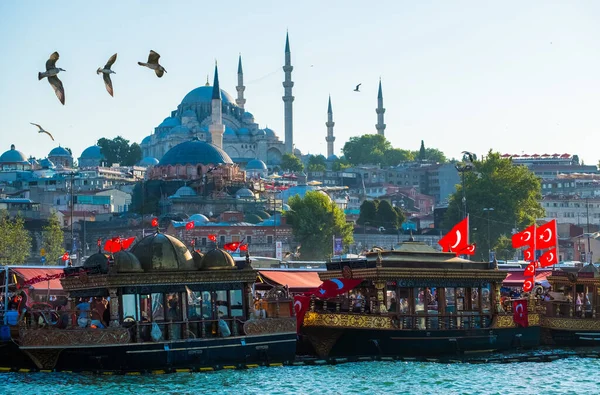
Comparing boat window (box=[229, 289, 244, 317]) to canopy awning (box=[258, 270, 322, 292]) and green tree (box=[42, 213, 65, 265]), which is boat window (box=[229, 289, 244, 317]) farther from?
green tree (box=[42, 213, 65, 265])

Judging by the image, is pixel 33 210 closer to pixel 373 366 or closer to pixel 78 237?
pixel 78 237

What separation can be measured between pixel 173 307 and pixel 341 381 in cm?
346

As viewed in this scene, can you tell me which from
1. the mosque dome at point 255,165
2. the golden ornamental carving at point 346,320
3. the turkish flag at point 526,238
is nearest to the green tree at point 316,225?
the turkish flag at point 526,238

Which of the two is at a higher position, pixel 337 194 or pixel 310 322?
pixel 337 194

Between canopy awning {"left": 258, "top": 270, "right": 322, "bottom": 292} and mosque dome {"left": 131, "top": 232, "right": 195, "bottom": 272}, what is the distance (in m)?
5.92

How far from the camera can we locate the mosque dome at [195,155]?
96625 mm

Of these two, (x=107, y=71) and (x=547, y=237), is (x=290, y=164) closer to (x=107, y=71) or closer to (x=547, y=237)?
(x=547, y=237)

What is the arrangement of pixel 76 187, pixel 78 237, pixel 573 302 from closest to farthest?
pixel 573 302, pixel 78 237, pixel 76 187

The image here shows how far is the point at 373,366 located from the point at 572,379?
3763 mm

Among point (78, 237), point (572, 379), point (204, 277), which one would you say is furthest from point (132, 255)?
point (78, 237)

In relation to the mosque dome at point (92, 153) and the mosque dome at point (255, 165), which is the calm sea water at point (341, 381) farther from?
the mosque dome at point (92, 153)

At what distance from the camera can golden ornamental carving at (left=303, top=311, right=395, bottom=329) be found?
2797 cm

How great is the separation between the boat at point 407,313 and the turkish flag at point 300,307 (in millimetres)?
46

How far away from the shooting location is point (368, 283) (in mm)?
28719
